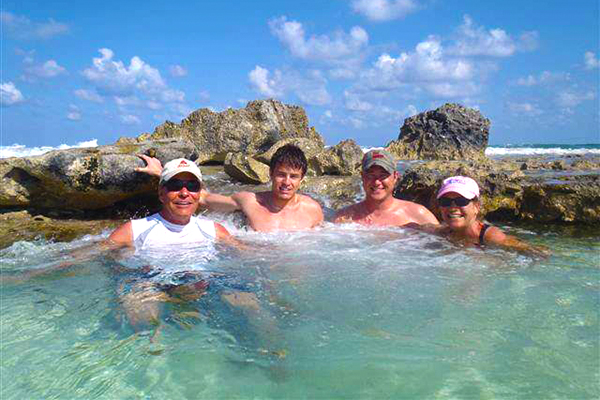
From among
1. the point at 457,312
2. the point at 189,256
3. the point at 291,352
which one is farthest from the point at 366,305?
the point at 189,256

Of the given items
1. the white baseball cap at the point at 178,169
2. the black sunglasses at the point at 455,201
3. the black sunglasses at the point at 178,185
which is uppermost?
the white baseball cap at the point at 178,169

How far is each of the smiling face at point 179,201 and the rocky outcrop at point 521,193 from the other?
13.4 ft

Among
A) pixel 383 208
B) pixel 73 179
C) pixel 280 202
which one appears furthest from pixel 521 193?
pixel 73 179

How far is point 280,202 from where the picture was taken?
18.7 feet

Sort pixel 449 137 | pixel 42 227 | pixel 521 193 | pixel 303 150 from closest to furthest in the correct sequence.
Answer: pixel 42 227, pixel 521 193, pixel 303 150, pixel 449 137

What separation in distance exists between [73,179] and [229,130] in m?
7.35

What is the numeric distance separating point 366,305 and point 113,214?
492 cm

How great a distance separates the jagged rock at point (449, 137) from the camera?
2064cm

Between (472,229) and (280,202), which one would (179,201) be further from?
(472,229)

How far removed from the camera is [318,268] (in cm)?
449

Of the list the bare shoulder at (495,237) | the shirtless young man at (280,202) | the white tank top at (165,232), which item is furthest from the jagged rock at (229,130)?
the bare shoulder at (495,237)

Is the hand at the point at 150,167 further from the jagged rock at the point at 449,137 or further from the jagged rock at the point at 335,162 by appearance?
the jagged rock at the point at 449,137

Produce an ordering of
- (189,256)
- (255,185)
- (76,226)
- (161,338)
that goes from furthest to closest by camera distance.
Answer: (255,185) → (76,226) → (189,256) → (161,338)

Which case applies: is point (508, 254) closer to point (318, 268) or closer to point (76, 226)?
point (318, 268)
